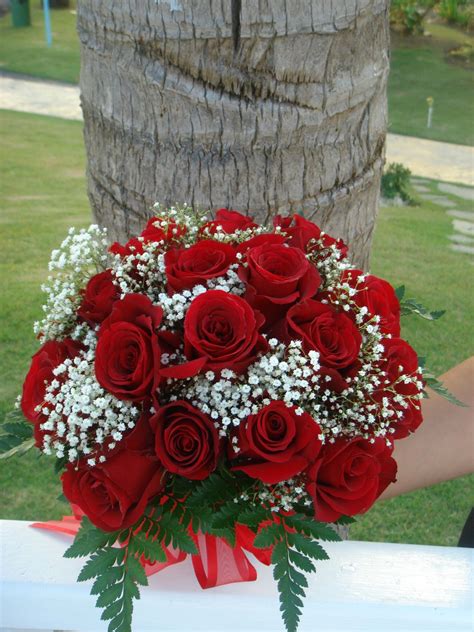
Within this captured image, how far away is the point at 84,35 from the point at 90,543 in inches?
Answer: 40.2

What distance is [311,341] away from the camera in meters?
1.16

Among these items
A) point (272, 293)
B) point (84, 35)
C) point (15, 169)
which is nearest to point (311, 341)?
point (272, 293)

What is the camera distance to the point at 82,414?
3.87ft

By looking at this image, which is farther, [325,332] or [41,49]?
[41,49]

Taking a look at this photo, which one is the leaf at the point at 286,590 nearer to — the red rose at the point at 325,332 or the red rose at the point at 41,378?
the red rose at the point at 325,332

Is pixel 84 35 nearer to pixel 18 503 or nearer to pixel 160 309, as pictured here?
pixel 160 309

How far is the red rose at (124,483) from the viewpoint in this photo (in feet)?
3.76

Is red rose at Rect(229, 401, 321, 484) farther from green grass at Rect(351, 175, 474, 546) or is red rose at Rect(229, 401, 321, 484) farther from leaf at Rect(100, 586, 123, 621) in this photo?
green grass at Rect(351, 175, 474, 546)

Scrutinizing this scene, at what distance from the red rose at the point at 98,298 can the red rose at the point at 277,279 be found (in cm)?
22

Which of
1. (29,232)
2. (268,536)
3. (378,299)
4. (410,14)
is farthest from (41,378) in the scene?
(410,14)

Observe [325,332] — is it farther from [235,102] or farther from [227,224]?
[235,102]

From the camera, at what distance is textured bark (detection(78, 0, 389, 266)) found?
1.41 meters

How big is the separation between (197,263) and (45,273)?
496 centimetres

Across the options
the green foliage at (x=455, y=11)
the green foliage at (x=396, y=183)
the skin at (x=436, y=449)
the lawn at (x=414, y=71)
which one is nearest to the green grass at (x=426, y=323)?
the green foliage at (x=396, y=183)
